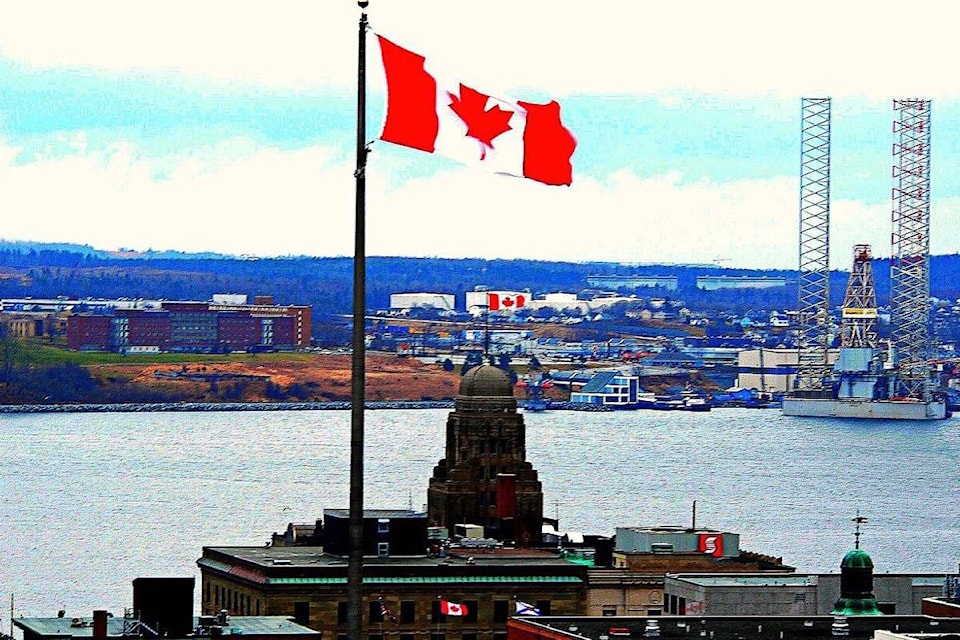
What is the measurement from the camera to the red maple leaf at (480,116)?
19.9 meters

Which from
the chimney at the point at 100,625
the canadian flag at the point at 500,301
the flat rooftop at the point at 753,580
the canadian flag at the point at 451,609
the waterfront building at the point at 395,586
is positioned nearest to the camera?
the chimney at the point at 100,625

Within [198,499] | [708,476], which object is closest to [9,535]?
[198,499]

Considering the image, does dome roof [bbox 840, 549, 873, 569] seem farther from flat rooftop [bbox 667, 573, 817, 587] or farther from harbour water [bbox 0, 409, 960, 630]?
harbour water [bbox 0, 409, 960, 630]

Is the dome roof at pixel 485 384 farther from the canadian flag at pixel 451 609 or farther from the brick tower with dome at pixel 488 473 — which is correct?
the canadian flag at pixel 451 609

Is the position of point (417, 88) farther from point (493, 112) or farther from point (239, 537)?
point (239, 537)

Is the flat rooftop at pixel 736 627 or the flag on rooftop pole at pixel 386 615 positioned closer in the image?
the flat rooftop at pixel 736 627

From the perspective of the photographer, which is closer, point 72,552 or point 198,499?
point 72,552

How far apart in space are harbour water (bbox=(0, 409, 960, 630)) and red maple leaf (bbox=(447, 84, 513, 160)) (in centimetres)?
4908

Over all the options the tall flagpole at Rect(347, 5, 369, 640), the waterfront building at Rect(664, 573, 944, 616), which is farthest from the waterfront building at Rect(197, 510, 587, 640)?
the tall flagpole at Rect(347, 5, 369, 640)

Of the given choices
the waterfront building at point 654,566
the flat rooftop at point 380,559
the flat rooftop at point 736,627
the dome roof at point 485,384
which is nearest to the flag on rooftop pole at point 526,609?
the waterfront building at point 654,566

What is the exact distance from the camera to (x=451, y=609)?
177 ft

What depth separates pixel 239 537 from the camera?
9569 centimetres

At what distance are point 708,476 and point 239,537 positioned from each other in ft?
198

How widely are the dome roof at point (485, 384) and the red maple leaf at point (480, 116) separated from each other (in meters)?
52.8
